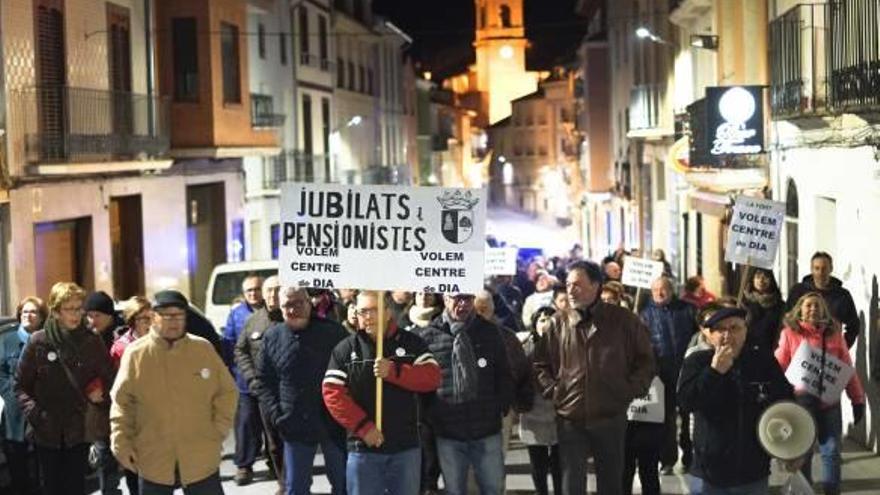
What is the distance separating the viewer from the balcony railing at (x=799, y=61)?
17.8 m

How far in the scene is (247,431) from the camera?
1339 centimetres

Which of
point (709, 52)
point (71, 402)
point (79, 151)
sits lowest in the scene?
point (71, 402)

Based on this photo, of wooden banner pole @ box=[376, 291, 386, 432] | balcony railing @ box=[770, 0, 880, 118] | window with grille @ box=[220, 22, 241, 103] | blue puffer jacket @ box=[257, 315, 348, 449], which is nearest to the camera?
wooden banner pole @ box=[376, 291, 386, 432]

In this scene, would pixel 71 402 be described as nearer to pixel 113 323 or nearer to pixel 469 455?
pixel 113 323

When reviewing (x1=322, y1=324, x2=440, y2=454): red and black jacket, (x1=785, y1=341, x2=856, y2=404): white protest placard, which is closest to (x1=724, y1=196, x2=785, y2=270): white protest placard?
(x1=785, y1=341, x2=856, y2=404): white protest placard

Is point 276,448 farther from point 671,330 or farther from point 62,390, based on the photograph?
point 671,330

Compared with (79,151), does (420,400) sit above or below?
below

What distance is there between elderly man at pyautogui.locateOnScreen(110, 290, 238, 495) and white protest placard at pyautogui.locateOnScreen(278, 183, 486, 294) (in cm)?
132

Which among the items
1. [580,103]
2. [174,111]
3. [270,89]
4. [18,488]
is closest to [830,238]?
[18,488]

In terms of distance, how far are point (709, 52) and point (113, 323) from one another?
1981cm

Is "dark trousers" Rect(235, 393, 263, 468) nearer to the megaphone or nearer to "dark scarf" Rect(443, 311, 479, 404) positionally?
"dark scarf" Rect(443, 311, 479, 404)

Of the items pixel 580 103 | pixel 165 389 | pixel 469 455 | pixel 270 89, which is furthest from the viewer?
pixel 580 103

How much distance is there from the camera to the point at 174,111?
→ 30.0 meters

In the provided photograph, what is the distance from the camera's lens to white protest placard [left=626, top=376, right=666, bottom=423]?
11683 millimetres
